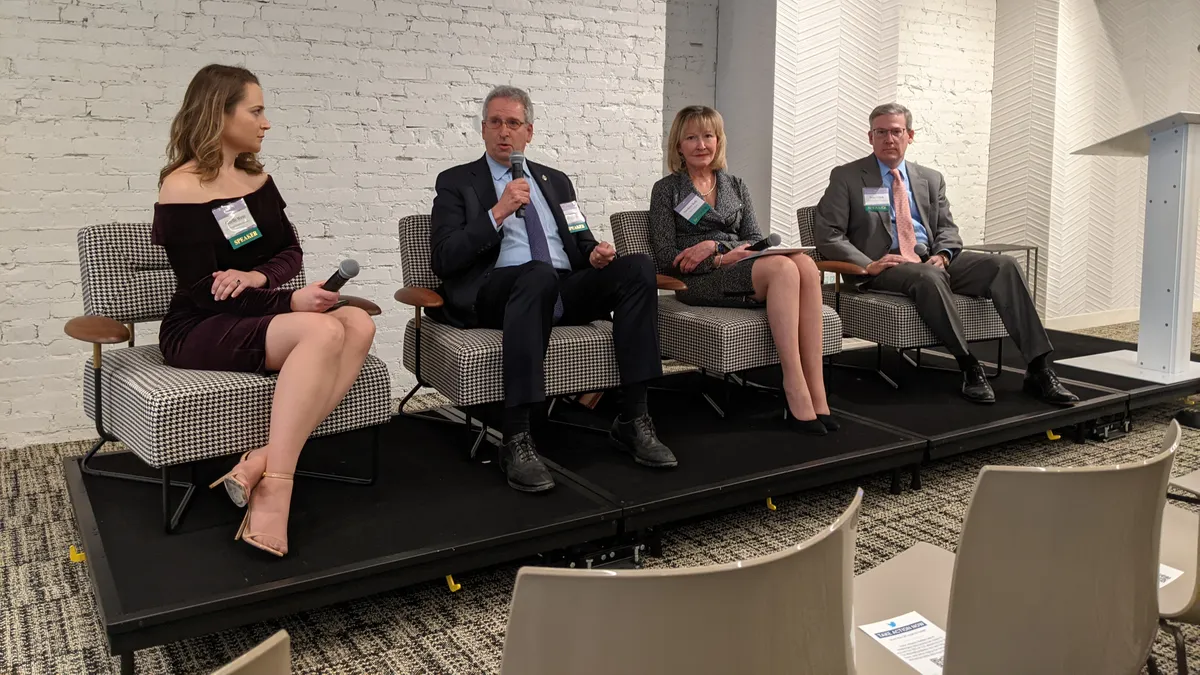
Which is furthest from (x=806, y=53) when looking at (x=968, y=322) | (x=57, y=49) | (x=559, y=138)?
(x=57, y=49)

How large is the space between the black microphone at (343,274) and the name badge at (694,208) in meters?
1.57

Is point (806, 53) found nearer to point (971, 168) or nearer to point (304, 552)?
point (971, 168)

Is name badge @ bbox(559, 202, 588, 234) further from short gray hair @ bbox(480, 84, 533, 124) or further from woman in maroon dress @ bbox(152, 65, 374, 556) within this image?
woman in maroon dress @ bbox(152, 65, 374, 556)

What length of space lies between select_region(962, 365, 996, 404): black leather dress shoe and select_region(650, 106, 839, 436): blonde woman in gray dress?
0.79m

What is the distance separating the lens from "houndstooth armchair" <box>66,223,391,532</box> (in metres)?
2.24

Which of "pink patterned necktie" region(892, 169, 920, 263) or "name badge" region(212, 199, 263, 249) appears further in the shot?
"pink patterned necktie" region(892, 169, 920, 263)

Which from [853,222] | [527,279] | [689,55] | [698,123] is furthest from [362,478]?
[689,55]

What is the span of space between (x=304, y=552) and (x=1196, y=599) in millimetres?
1802

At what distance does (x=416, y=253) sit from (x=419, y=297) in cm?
30

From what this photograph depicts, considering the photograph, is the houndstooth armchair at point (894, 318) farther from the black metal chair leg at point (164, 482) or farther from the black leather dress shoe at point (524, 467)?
the black metal chair leg at point (164, 482)

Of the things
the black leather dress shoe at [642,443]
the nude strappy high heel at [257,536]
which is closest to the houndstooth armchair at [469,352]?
the black leather dress shoe at [642,443]

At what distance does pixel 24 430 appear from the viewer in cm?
369

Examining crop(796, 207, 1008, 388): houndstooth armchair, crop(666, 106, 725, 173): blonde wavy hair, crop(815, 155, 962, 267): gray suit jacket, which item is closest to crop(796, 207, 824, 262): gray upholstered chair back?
crop(796, 207, 1008, 388): houndstooth armchair

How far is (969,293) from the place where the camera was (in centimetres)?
402
